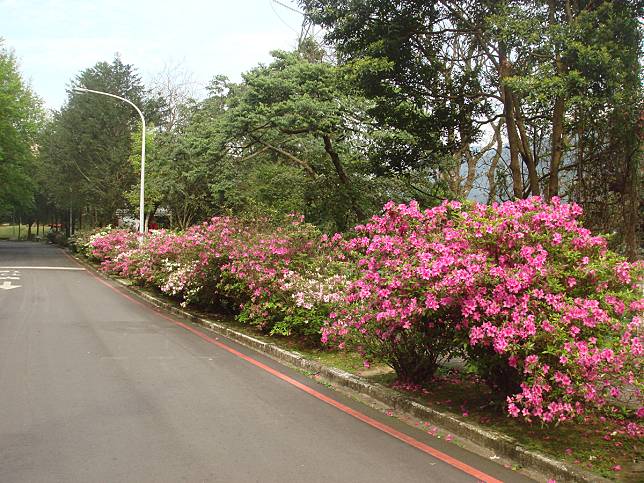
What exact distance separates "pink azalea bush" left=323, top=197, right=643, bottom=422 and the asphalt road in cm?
89

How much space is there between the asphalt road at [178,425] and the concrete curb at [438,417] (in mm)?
204

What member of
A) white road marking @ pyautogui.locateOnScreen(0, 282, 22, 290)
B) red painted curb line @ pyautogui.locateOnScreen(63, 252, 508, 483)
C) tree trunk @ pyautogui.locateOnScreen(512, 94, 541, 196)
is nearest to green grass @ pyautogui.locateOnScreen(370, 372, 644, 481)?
red painted curb line @ pyautogui.locateOnScreen(63, 252, 508, 483)

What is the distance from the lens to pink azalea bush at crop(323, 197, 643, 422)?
15.4 ft

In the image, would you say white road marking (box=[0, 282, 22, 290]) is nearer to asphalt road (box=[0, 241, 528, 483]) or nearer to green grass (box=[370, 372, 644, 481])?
asphalt road (box=[0, 241, 528, 483])

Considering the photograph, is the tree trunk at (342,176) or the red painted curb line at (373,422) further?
the tree trunk at (342,176)

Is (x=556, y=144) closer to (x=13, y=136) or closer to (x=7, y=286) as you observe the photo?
(x=7, y=286)

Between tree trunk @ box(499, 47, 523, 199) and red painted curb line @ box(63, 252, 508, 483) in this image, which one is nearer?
red painted curb line @ box(63, 252, 508, 483)

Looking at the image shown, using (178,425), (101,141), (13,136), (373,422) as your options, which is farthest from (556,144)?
(13,136)

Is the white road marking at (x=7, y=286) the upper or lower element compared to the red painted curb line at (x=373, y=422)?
lower

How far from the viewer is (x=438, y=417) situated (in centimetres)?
564

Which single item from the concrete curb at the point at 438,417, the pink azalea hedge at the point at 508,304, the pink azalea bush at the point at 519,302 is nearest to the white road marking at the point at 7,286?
the concrete curb at the point at 438,417

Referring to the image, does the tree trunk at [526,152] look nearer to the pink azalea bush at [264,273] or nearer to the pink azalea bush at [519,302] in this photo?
the pink azalea bush at [264,273]

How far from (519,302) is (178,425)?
130 inches

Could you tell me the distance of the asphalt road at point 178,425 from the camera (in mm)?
4406
